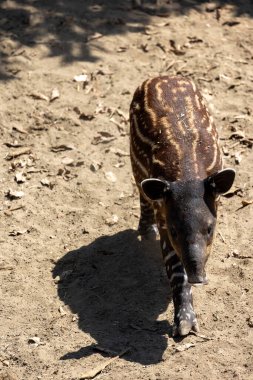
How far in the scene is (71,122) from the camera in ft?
→ 33.9

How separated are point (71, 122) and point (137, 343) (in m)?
4.02

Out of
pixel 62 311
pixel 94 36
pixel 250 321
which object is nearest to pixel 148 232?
pixel 62 311

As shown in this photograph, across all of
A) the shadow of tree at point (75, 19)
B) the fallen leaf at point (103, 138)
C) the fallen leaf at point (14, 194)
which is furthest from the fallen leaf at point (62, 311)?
the shadow of tree at point (75, 19)

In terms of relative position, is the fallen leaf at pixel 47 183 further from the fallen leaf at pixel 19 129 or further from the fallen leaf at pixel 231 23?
the fallen leaf at pixel 231 23

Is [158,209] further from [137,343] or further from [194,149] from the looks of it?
[137,343]

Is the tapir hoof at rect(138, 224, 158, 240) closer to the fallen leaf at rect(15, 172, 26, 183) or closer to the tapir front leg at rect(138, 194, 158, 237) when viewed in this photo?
the tapir front leg at rect(138, 194, 158, 237)

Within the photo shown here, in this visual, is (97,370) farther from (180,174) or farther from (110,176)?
(110,176)

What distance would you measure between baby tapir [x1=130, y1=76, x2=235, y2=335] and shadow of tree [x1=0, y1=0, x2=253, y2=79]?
141 inches

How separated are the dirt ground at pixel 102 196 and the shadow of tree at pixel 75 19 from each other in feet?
0.09

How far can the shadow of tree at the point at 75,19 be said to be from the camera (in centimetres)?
1166

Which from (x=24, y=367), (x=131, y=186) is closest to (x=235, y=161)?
(x=131, y=186)

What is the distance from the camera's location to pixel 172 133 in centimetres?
763

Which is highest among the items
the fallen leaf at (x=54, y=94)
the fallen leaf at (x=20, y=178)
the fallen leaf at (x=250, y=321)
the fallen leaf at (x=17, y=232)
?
the fallen leaf at (x=250, y=321)

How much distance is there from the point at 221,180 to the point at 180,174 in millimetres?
→ 404
